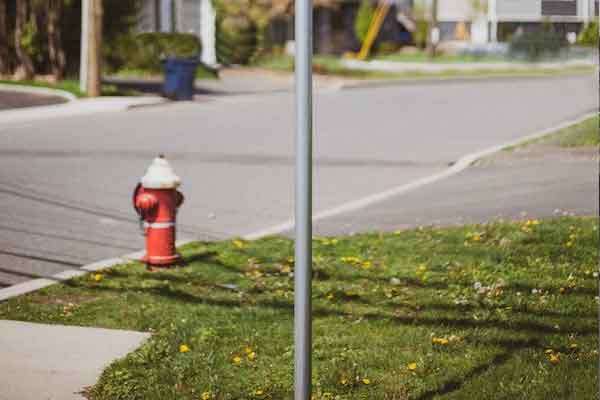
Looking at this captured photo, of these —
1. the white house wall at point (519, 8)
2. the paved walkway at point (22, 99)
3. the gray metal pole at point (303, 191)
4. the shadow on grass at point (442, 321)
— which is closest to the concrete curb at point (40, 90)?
the paved walkway at point (22, 99)

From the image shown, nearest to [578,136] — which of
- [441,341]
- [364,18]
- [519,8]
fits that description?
[441,341]

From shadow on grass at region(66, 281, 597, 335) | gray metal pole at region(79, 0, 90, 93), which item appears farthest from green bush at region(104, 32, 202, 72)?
shadow on grass at region(66, 281, 597, 335)

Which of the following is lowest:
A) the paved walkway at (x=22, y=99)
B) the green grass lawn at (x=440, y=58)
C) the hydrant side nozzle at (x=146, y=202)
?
the hydrant side nozzle at (x=146, y=202)

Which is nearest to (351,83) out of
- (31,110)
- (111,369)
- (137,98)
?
(137,98)

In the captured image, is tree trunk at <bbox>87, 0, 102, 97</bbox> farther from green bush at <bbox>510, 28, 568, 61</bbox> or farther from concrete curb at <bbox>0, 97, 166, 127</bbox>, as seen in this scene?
green bush at <bbox>510, 28, 568, 61</bbox>

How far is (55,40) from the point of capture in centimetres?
3141

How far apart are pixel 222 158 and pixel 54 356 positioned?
1041 centimetres

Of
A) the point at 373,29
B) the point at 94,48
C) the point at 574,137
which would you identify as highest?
the point at 373,29

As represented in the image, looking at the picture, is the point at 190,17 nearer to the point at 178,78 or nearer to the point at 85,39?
the point at 178,78

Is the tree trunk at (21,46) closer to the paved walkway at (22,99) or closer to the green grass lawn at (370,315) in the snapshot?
the paved walkway at (22,99)

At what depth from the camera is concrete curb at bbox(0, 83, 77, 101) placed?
26.8 meters

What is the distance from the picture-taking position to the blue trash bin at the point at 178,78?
91.3ft

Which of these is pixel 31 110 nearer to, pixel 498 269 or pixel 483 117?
pixel 483 117

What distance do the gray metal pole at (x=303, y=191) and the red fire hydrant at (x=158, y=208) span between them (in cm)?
400
